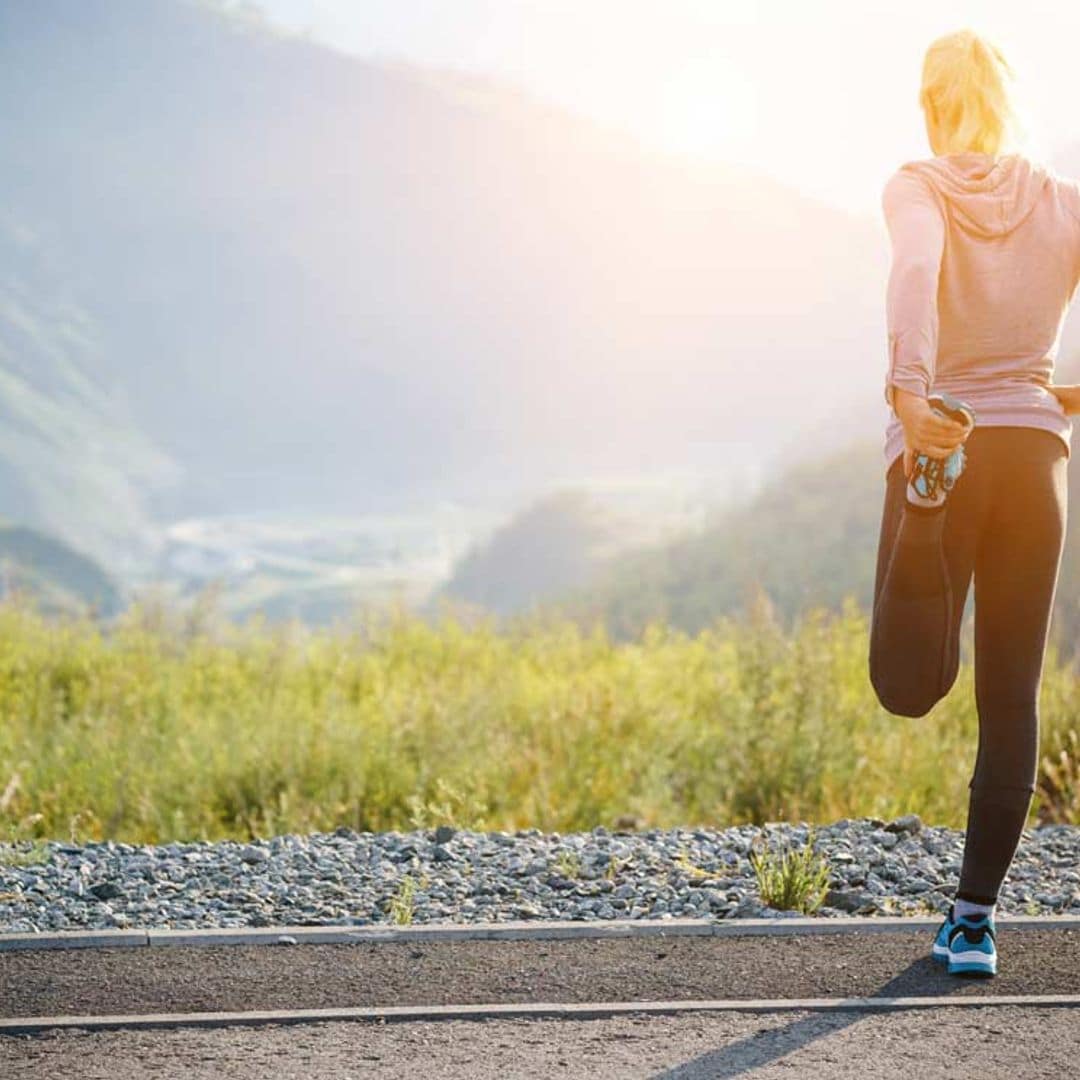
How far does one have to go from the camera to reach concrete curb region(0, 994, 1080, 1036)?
4.45 metres

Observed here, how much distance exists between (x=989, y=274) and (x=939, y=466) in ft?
1.89

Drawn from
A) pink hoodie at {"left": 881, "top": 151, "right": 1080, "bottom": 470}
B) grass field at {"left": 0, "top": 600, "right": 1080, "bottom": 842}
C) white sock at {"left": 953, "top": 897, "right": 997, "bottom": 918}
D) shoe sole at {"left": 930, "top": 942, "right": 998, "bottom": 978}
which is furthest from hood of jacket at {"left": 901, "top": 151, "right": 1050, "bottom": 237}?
grass field at {"left": 0, "top": 600, "right": 1080, "bottom": 842}

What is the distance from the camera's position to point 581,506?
98312mm

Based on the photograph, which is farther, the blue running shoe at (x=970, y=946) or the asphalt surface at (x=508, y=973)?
the blue running shoe at (x=970, y=946)

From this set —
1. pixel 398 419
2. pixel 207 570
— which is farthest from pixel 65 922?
pixel 398 419

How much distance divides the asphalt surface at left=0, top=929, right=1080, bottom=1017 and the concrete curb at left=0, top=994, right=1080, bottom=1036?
0.08m

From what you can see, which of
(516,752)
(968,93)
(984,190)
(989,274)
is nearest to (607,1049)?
(989,274)

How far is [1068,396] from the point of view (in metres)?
4.68

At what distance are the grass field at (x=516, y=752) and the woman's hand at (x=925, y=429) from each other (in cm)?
413

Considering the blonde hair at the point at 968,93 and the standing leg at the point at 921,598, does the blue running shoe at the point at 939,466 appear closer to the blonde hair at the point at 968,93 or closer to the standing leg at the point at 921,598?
the standing leg at the point at 921,598

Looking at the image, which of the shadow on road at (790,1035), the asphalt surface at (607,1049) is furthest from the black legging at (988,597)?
the asphalt surface at (607,1049)

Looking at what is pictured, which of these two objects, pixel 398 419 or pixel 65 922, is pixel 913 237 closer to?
pixel 65 922

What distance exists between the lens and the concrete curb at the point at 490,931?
528cm

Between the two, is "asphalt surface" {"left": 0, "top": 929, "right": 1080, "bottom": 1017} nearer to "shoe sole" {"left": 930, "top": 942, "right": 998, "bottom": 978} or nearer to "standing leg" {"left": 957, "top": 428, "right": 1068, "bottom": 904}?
"shoe sole" {"left": 930, "top": 942, "right": 998, "bottom": 978}
